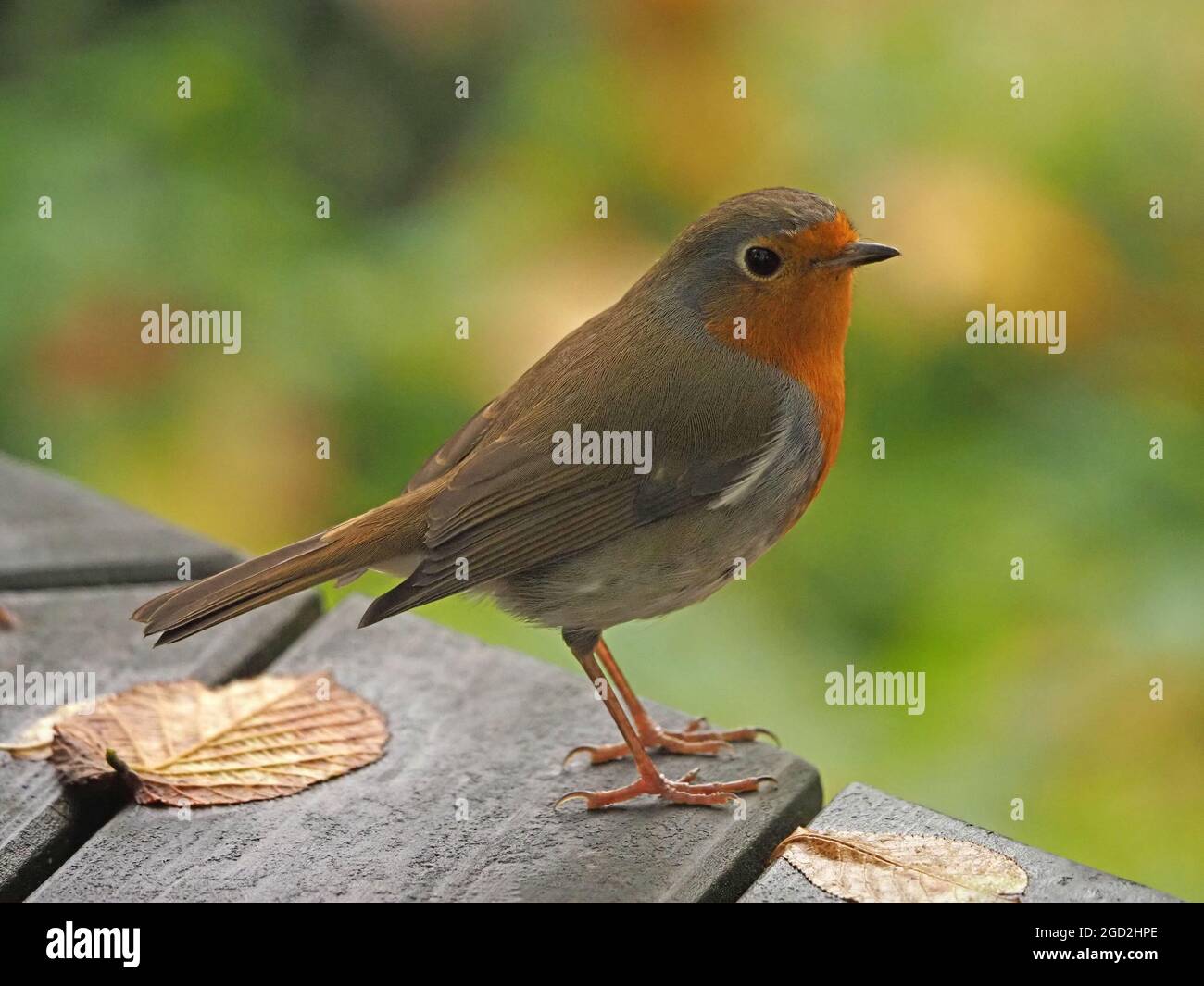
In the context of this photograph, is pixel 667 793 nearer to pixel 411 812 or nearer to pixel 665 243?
pixel 411 812

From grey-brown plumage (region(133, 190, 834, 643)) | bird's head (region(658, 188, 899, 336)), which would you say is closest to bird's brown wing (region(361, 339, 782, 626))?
grey-brown plumage (region(133, 190, 834, 643))

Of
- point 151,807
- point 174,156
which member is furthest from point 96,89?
point 151,807

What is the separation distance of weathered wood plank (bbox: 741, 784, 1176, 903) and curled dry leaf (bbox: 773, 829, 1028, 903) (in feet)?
0.07

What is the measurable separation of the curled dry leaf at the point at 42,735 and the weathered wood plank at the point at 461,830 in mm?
234

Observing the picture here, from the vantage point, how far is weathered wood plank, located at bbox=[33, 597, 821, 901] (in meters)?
2.41

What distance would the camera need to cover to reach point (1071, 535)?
167 inches

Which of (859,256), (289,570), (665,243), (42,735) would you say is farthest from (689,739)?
(665,243)

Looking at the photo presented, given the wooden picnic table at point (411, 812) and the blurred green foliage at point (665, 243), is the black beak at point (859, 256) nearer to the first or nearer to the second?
the wooden picnic table at point (411, 812)

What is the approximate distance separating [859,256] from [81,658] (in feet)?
5.52

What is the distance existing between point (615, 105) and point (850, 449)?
5.21 ft

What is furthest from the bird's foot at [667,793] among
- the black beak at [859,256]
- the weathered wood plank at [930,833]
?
the black beak at [859,256]

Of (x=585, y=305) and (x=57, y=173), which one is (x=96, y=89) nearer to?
(x=57, y=173)

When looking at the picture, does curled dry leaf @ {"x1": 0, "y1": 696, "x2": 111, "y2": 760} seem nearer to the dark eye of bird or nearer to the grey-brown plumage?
the grey-brown plumage

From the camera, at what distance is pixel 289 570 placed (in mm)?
2662
